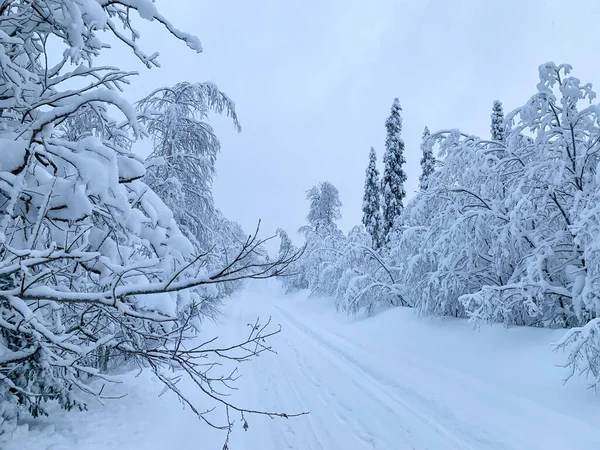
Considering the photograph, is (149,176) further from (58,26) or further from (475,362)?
(475,362)

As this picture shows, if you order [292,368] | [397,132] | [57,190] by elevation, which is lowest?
[292,368]

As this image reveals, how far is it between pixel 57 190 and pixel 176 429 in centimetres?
386

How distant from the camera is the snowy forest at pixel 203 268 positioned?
2205 millimetres

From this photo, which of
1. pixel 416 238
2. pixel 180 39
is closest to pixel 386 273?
pixel 416 238

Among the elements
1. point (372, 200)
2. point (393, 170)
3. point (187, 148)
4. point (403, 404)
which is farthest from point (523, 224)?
point (372, 200)

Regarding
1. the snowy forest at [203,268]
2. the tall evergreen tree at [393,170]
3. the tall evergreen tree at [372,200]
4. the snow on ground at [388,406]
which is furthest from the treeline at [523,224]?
the tall evergreen tree at [372,200]

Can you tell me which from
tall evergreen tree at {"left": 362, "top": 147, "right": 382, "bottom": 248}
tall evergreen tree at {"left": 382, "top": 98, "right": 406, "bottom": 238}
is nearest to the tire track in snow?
tall evergreen tree at {"left": 382, "top": 98, "right": 406, "bottom": 238}

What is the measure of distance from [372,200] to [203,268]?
24789mm

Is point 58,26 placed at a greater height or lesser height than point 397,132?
lesser

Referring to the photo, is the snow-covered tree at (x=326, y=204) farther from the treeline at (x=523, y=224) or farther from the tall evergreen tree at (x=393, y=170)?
the treeline at (x=523, y=224)

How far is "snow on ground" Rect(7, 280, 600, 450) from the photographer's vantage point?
14.7ft

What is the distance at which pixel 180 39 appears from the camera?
8.58 feet

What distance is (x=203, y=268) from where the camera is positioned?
7.98 metres

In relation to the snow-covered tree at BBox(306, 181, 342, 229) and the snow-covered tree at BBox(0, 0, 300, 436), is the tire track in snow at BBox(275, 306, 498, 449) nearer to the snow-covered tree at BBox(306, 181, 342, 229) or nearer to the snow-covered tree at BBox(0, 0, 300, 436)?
the snow-covered tree at BBox(0, 0, 300, 436)
